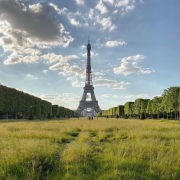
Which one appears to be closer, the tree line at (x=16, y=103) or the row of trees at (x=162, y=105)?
the tree line at (x=16, y=103)

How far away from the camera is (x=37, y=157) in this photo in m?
5.93

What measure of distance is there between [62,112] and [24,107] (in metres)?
41.6

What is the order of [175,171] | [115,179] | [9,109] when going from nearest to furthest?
[115,179] → [175,171] → [9,109]

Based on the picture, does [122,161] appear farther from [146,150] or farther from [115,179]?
[146,150]

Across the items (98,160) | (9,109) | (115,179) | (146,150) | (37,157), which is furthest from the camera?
(9,109)

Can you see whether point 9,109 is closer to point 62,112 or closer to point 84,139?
point 84,139

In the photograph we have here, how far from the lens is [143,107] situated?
2557 inches

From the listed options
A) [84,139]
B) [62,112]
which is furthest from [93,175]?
[62,112]

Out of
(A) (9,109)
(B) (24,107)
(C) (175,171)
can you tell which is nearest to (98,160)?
(C) (175,171)

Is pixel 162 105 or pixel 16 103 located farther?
pixel 162 105

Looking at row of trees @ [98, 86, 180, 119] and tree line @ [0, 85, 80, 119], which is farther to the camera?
row of trees @ [98, 86, 180, 119]

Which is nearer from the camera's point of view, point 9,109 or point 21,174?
point 21,174

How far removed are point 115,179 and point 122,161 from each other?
1375 millimetres

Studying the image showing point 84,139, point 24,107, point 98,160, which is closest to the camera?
point 98,160
